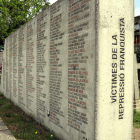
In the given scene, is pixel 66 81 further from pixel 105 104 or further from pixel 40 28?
pixel 40 28

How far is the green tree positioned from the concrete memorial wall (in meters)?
13.3

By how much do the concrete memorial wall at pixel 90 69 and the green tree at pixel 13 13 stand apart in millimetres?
13311

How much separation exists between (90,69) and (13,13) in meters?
16.3

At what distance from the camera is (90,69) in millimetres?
3041

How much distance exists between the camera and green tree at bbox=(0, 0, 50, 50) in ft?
53.0

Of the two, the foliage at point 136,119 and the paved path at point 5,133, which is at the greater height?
the foliage at point 136,119

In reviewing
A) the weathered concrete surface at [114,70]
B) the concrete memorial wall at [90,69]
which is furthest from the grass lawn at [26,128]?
the weathered concrete surface at [114,70]

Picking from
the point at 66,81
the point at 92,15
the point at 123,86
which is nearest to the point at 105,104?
the point at 123,86

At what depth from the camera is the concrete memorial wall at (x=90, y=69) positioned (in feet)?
9.67

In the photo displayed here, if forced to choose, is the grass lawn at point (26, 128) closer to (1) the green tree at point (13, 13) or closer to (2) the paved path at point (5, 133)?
(2) the paved path at point (5, 133)

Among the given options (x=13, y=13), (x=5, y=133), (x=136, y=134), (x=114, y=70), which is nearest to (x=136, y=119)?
(x=136, y=134)

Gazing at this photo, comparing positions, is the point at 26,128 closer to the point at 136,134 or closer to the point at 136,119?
the point at 136,134

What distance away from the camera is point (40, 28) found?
5086 mm

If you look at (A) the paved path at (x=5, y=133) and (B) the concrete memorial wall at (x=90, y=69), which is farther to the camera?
(A) the paved path at (x=5, y=133)
